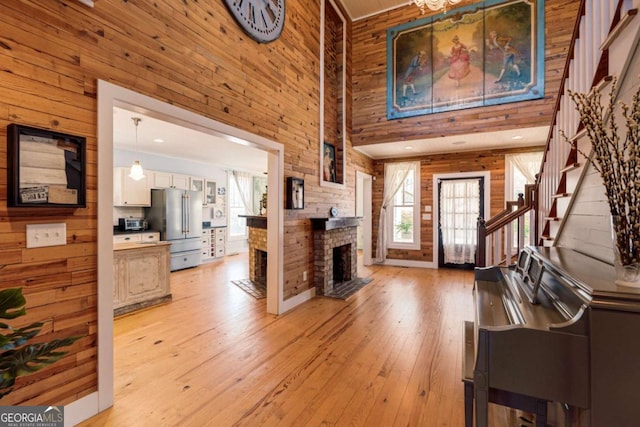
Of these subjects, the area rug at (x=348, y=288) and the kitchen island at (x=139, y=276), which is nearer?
the kitchen island at (x=139, y=276)

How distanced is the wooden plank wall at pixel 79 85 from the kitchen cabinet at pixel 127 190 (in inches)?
166

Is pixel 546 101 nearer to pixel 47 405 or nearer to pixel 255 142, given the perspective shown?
pixel 255 142

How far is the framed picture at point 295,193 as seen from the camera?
3787mm

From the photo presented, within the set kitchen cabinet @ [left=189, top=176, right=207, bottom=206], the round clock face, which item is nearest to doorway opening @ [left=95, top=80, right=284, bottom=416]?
the round clock face

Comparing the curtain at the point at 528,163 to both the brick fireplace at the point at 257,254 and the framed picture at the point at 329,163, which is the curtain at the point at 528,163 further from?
the brick fireplace at the point at 257,254

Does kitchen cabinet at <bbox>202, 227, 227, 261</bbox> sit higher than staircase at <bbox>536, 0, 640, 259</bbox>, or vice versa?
staircase at <bbox>536, 0, 640, 259</bbox>

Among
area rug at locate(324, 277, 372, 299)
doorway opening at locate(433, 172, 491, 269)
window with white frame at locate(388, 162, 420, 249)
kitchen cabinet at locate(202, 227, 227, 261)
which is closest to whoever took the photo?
area rug at locate(324, 277, 372, 299)

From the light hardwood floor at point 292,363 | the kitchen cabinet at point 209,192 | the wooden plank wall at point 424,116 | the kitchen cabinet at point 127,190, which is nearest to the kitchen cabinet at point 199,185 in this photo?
the kitchen cabinet at point 209,192

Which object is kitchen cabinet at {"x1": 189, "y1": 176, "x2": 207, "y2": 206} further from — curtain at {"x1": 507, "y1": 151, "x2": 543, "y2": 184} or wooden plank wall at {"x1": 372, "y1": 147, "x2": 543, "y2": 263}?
curtain at {"x1": 507, "y1": 151, "x2": 543, "y2": 184}

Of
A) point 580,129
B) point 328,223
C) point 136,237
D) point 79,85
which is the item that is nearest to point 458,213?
point 328,223

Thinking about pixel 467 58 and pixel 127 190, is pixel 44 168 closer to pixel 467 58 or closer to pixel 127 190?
pixel 127 190

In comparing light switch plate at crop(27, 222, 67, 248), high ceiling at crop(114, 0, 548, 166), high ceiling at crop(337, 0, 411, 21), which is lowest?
light switch plate at crop(27, 222, 67, 248)

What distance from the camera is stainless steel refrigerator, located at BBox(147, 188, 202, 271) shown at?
20.2ft

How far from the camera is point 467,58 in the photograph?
5086 millimetres
